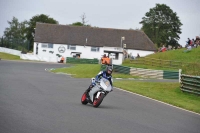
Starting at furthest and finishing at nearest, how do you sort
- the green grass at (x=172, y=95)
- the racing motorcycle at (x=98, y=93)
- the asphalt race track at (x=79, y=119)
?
1. the green grass at (x=172, y=95)
2. the racing motorcycle at (x=98, y=93)
3. the asphalt race track at (x=79, y=119)

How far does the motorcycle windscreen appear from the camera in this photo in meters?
17.0

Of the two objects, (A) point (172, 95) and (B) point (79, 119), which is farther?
(A) point (172, 95)

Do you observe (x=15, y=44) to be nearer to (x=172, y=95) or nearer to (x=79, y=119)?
(x=172, y=95)

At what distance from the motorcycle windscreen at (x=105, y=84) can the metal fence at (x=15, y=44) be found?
73.7m

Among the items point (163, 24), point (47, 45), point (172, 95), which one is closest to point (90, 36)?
point (47, 45)

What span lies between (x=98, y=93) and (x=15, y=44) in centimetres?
7465

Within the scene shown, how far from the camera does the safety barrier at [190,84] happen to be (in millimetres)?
26745

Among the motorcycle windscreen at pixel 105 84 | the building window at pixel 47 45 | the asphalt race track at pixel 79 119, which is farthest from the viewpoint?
the building window at pixel 47 45

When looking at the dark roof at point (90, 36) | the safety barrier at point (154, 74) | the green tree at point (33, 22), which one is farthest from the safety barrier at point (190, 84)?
the green tree at point (33, 22)

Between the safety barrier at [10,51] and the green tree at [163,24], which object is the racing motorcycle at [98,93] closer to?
the safety barrier at [10,51]

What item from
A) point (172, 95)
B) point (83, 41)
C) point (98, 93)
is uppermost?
point (83, 41)

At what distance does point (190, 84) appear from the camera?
90.9 ft

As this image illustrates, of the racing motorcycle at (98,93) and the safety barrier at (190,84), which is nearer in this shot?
the racing motorcycle at (98,93)

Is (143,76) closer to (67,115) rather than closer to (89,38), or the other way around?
(67,115)
